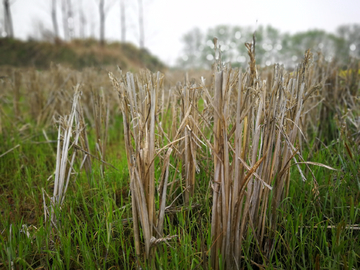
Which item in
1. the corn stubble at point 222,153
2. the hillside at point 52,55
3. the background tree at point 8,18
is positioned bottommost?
the corn stubble at point 222,153

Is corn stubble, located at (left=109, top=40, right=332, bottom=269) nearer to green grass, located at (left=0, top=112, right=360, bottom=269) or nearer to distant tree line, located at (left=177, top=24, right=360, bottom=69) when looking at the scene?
green grass, located at (left=0, top=112, right=360, bottom=269)

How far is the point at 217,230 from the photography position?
825mm

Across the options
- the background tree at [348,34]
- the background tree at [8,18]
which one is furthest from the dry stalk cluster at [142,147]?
the background tree at [348,34]

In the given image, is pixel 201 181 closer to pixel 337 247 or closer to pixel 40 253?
pixel 337 247

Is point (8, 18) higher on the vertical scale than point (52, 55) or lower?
higher

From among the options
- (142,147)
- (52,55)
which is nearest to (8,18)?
(52,55)

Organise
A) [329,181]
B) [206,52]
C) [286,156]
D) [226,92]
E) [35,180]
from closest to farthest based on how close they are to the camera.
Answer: [226,92]
[286,156]
[329,181]
[35,180]
[206,52]

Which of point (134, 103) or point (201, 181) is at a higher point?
point (134, 103)

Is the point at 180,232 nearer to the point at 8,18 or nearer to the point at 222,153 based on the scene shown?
the point at 222,153

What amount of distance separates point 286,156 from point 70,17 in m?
27.1

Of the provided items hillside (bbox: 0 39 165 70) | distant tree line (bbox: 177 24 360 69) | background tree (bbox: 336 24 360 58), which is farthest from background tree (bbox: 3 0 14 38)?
background tree (bbox: 336 24 360 58)

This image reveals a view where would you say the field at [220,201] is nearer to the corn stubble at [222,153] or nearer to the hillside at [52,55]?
the corn stubble at [222,153]

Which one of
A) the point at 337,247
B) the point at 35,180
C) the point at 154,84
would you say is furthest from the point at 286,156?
the point at 35,180

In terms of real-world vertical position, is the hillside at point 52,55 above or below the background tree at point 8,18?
→ below
